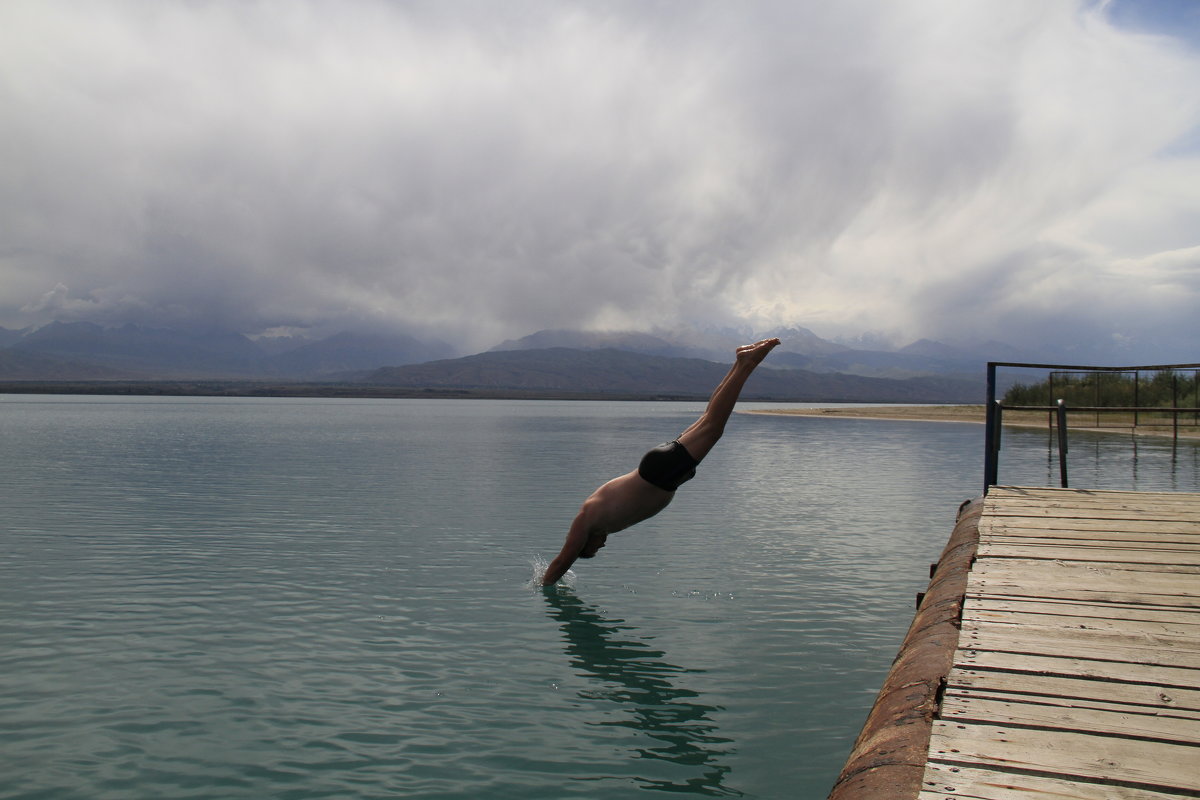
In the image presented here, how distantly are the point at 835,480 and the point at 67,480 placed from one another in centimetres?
2881

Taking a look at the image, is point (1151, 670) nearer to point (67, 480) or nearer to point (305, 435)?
point (67, 480)

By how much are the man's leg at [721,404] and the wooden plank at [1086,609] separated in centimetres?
353

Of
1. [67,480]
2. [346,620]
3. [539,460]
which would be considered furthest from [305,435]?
[346,620]

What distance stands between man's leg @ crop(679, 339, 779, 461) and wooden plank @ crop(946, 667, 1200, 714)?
4717 millimetres

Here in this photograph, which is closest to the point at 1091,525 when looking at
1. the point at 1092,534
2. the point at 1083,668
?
the point at 1092,534

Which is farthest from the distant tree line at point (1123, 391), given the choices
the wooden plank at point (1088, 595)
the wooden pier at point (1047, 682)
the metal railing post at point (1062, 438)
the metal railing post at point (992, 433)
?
the wooden plank at point (1088, 595)

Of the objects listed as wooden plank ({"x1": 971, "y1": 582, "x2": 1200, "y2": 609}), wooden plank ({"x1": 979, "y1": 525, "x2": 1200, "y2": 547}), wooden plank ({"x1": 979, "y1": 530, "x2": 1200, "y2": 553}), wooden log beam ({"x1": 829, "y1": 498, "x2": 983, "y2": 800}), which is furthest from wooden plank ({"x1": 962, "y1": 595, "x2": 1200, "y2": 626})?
wooden plank ({"x1": 979, "y1": 525, "x2": 1200, "y2": 547})

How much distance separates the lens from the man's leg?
33.9 ft

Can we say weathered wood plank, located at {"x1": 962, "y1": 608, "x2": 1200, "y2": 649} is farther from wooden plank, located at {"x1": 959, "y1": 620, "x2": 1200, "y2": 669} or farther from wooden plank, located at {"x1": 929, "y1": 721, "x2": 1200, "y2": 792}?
wooden plank, located at {"x1": 929, "y1": 721, "x2": 1200, "y2": 792}

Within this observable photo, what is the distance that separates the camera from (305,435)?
6412cm

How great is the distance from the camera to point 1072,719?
5.27m

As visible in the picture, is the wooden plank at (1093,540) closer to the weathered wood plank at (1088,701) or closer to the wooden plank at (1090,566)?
the wooden plank at (1090,566)

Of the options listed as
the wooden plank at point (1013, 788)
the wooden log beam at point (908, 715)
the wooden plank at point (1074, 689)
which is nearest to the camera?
the wooden plank at point (1013, 788)

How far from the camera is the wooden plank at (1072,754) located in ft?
14.9
